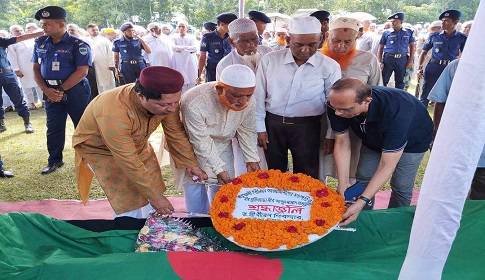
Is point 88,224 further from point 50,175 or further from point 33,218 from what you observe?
point 50,175

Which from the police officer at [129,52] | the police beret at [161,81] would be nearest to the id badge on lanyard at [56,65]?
the police beret at [161,81]

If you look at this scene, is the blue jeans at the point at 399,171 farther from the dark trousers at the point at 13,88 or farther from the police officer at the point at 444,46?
the dark trousers at the point at 13,88

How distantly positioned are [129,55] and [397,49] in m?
4.67

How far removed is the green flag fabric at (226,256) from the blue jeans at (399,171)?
0.31 m

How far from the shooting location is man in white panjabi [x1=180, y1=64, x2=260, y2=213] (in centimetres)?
218

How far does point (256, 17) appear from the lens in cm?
425

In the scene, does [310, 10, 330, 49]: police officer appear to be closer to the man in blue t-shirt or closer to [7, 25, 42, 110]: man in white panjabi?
the man in blue t-shirt

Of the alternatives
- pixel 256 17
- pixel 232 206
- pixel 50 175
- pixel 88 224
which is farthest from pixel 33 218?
pixel 256 17

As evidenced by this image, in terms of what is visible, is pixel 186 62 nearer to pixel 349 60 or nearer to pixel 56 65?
pixel 56 65

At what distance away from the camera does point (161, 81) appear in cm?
185

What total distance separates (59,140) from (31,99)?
4272 millimetres

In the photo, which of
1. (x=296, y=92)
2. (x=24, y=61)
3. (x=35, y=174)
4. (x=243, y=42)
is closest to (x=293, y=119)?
(x=296, y=92)

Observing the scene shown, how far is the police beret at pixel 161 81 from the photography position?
1852 mm

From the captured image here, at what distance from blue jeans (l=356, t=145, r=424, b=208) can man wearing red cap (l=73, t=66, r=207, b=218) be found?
3.46 feet
